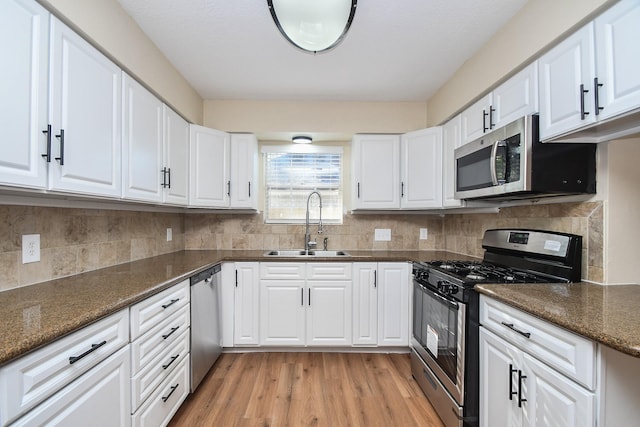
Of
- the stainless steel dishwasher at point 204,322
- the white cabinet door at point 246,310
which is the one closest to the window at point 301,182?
the white cabinet door at point 246,310

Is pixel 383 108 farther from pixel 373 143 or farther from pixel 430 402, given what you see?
pixel 430 402

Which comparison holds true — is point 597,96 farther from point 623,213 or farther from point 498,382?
point 498,382

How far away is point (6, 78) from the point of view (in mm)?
1005

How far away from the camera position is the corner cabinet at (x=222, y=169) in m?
2.63

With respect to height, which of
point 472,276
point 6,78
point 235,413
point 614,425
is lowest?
point 235,413

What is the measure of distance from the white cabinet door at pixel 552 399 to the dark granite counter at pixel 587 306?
0.20m

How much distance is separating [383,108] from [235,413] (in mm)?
2850

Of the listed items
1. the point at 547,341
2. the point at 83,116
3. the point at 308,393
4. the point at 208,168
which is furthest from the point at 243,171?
the point at 547,341

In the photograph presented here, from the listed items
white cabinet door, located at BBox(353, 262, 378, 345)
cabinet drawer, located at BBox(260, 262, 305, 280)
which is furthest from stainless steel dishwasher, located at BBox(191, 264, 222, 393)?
white cabinet door, located at BBox(353, 262, 378, 345)

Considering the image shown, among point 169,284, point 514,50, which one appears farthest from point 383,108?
point 169,284

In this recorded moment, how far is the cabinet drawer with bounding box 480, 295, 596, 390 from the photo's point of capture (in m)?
0.94

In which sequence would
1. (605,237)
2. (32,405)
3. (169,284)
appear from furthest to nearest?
(169,284)
(605,237)
(32,405)

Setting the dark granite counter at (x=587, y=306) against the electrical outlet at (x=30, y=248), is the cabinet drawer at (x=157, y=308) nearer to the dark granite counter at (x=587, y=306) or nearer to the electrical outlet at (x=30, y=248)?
the electrical outlet at (x=30, y=248)

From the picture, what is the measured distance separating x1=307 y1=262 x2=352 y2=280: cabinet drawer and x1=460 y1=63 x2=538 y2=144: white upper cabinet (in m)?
1.46
